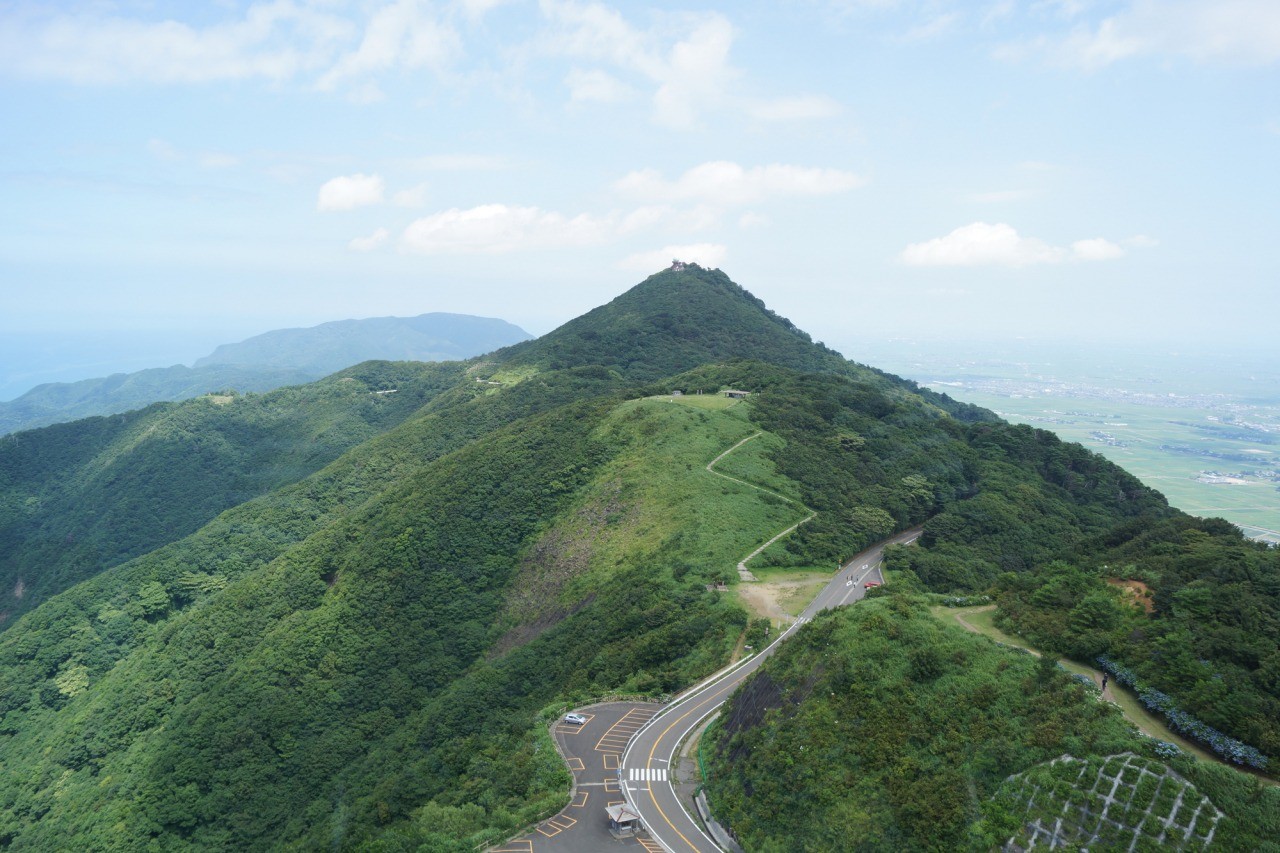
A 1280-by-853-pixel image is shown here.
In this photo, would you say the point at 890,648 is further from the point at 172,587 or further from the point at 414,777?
the point at 172,587

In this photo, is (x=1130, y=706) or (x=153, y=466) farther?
(x=153, y=466)

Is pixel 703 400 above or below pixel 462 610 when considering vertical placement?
above

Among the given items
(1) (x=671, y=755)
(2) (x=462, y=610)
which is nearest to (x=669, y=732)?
(1) (x=671, y=755)

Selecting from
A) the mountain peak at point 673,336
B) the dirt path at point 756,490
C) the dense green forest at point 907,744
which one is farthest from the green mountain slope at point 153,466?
the dense green forest at point 907,744

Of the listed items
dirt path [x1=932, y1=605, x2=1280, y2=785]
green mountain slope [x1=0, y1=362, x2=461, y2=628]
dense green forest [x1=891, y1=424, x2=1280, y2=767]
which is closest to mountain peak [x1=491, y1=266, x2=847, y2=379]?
green mountain slope [x1=0, y1=362, x2=461, y2=628]

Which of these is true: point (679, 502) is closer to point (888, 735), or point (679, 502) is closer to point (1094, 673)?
point (888, 735)

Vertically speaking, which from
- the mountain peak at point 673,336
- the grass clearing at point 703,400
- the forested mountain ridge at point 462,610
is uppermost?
the mountain peak at point 673,336

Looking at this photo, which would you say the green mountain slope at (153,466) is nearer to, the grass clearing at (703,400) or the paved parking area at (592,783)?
the grass clearing at (703,400)
